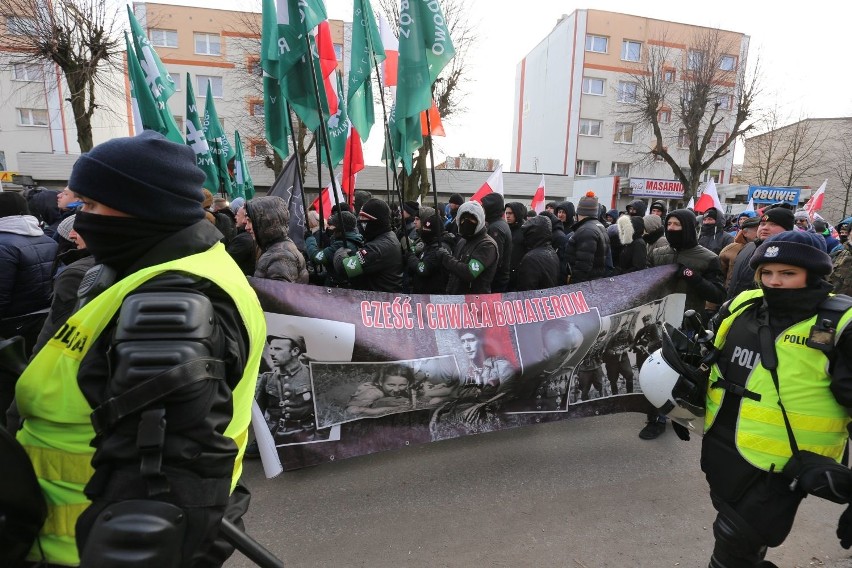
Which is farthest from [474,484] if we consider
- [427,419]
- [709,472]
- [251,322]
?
[251,322]

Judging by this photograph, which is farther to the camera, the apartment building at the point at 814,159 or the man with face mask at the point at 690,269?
the apartment building at the point at 814,159

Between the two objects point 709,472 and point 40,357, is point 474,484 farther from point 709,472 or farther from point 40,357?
point 40,357

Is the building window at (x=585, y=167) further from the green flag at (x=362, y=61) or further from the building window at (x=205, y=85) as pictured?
the green flag at (x=362, y=61)

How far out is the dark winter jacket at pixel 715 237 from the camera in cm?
727

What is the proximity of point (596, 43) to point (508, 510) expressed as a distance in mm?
38389

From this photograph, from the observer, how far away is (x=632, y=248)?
19.2 feet

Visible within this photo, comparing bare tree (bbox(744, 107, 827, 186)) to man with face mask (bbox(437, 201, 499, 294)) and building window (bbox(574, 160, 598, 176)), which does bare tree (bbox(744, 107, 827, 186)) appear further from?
man with face mask (bbox(437, 201, 499, 294))

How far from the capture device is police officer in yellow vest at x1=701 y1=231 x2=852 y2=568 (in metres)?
1.94

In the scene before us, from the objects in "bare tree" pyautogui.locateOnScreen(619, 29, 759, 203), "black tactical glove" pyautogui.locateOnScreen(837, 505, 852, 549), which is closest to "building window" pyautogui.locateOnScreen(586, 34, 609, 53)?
"bare tree" pyautogui.locateOnScreen(619, 29, 759, 203)

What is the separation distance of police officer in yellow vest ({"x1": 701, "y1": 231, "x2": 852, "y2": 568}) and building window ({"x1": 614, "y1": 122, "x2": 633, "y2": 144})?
35994 millimetres

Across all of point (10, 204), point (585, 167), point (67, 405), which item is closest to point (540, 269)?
point (67, 405)

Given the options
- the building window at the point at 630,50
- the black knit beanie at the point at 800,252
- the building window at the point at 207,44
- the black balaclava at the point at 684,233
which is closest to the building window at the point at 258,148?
the building window at the point at 207,44

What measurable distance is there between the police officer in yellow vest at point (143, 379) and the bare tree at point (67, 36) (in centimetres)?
1527

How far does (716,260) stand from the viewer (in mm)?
4199
